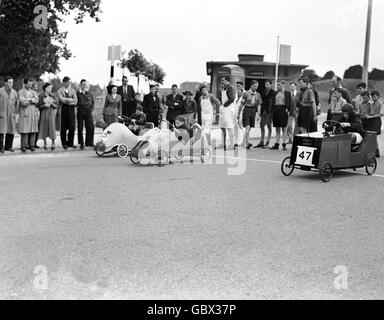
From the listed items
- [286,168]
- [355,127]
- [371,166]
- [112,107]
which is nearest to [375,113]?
[371,166]

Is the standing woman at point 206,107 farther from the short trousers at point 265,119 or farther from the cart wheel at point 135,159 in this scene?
the cart wheel at point 135,159

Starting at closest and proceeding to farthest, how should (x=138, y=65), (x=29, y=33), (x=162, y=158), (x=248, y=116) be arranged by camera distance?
1. (x=162, y=158)
2. (x=248, y=116)
3. (x=29, y=33)
4. (x=138, y=65)

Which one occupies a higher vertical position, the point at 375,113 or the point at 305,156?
the point at 375,113

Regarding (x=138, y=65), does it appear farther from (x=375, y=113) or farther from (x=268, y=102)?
(x=375, y=113)

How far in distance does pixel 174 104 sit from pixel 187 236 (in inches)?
438

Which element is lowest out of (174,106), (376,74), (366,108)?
(174,106)

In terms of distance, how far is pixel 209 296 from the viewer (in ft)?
15.4

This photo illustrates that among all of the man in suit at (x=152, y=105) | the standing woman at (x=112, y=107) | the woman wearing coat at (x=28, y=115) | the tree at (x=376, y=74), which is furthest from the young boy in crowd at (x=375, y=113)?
the tree at (x=376, y=74)

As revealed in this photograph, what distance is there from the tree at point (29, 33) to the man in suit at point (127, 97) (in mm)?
10815

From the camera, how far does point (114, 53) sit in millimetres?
20062

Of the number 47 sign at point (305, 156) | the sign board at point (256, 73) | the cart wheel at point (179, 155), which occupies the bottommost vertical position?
the cart wheel at point (179, 155)

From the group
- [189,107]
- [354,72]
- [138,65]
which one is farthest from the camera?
[354,72]

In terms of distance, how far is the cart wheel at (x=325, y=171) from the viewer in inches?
444
